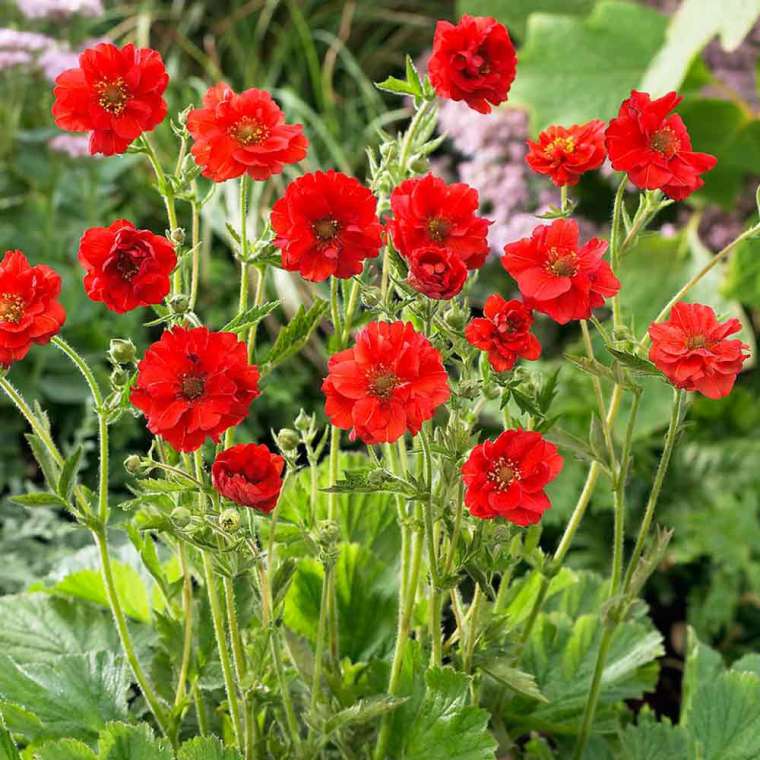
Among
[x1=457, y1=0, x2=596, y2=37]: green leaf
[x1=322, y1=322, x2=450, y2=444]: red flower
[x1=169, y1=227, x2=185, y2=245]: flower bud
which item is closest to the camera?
[x1=322, y1=322, x2=450, y2=444]: red flower

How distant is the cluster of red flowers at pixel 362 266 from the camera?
65 cm

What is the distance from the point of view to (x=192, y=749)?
2.64 ft

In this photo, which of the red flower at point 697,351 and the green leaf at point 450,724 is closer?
the red flower at point 697,351

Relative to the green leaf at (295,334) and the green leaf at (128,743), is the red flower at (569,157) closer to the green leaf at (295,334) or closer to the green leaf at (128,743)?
the green leaf at (295,334)

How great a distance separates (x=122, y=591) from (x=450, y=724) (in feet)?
1.40

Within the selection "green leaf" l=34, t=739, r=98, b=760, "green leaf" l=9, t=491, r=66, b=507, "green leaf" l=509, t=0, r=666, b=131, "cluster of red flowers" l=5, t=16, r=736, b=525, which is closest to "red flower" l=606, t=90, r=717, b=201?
"cluster of red flowers" l=5, t=16, r=736, b=525

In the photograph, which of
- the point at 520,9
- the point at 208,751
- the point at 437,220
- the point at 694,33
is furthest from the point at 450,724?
the point at 520,9

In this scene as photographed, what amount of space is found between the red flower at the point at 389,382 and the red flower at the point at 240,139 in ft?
0.52

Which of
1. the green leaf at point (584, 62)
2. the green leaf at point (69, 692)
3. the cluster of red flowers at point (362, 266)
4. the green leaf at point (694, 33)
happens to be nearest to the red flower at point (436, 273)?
the cluster of red flowers at point (362, 266)

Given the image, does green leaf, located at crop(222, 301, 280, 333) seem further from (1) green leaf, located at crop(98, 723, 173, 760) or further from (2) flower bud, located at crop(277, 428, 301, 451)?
Answer: (1) green leaf, located at crop(98, 723, 173, 760)

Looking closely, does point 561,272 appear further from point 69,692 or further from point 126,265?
point 69,692

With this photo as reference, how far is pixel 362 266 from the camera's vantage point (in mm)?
722

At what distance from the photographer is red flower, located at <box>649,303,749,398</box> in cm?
68

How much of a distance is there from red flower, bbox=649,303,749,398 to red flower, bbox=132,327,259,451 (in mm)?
251
